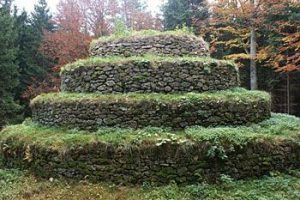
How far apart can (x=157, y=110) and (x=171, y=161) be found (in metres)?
1.47

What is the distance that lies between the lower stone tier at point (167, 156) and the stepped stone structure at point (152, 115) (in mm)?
22

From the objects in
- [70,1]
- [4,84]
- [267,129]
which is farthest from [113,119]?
[70,1]

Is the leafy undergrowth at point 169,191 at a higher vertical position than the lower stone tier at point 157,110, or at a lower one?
lower

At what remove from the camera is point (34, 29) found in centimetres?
2533

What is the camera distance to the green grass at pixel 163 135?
8.35 meters

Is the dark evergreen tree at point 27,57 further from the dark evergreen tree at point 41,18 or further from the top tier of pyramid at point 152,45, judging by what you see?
the top tier of pyramid at point 152,45

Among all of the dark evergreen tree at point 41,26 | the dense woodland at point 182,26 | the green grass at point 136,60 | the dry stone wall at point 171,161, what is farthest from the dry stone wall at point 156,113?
the dark evergreen tree at point 41,26

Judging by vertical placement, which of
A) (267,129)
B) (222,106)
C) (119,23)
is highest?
(119,23)

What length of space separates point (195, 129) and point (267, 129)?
1.83 metres

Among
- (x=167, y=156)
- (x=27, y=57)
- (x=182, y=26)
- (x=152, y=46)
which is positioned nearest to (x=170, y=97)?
(x=167, y=156)

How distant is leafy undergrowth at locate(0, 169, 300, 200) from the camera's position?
763 cm

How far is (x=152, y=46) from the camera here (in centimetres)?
1108

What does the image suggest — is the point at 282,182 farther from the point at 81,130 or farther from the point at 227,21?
the point at 227,21

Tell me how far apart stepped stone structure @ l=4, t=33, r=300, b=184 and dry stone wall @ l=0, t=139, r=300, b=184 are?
0.9 inches
